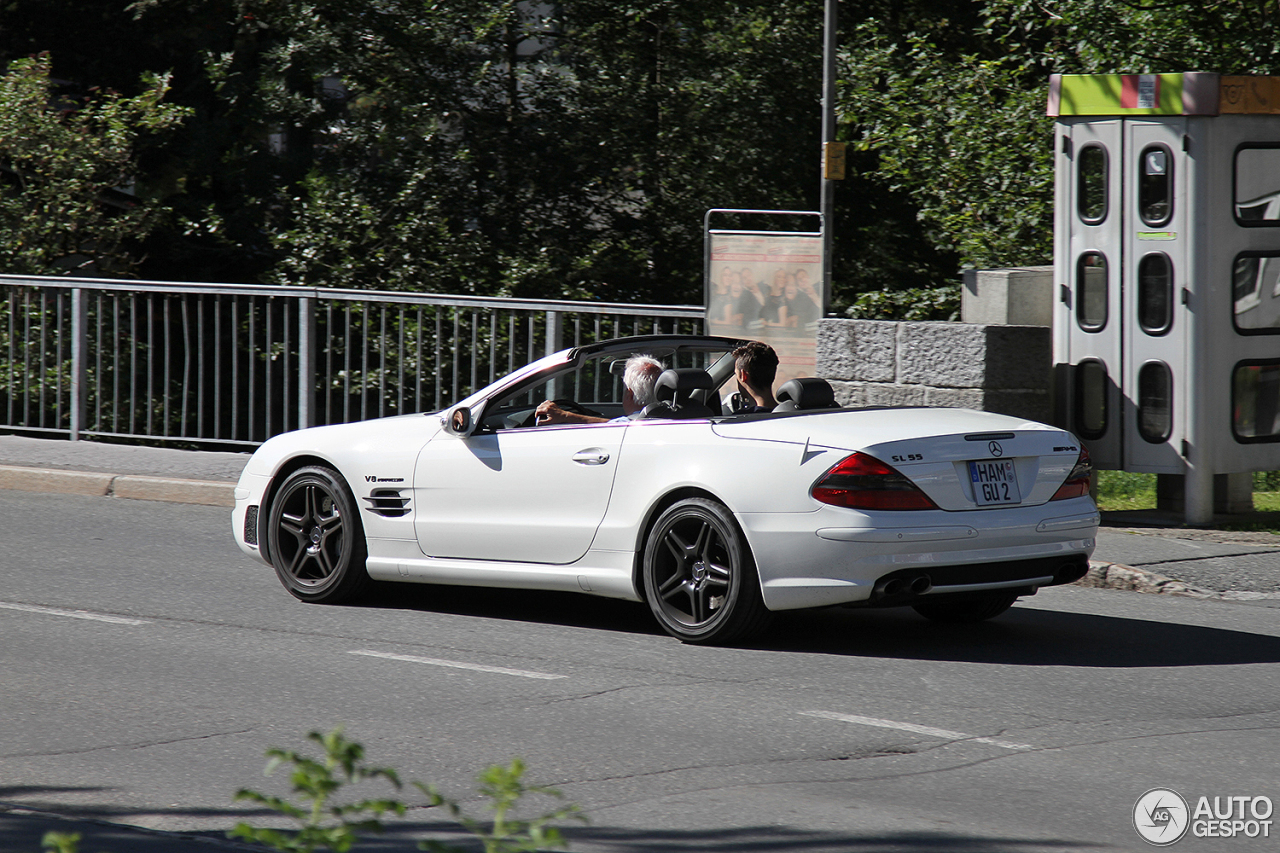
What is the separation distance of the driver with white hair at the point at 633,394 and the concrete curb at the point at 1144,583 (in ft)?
8.32

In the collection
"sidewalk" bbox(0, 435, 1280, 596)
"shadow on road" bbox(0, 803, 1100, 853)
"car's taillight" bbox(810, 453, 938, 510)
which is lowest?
"shadow on road" bbox(0, 803, 1100, 853)

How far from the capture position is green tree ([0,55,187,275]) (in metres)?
19.0

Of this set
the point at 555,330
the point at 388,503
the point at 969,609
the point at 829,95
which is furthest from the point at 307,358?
the point at 829,95

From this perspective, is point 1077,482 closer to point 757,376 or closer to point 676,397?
point 757,376

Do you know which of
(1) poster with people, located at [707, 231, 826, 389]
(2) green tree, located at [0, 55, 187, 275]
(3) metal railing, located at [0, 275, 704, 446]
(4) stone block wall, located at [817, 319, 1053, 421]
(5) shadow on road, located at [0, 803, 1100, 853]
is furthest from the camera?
(2) green tree, located at [0, 55, 187, 275]

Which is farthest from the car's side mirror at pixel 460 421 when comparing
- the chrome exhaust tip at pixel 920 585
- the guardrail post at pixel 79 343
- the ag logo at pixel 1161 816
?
the guardrail post at pixel 79 343

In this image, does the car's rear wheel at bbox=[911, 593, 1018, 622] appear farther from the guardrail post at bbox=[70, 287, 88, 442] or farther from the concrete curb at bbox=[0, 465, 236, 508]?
the guardrail post at bbox=[70, 287, 88, 442]

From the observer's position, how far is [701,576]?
7.16 metres

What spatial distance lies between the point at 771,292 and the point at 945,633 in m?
4.79

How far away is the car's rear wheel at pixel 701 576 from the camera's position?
6984 millimetres

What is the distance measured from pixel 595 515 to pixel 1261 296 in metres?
Result: 5.24

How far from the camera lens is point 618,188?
2162cm

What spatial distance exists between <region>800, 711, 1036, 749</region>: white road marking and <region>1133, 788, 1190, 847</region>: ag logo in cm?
64

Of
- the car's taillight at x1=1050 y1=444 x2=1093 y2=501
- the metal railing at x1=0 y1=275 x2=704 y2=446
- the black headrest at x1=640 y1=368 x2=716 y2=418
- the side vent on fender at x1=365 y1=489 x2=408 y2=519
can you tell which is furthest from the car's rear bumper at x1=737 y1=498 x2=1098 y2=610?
the metal railing at x1=0 y1=275 x2=704 y2=446
